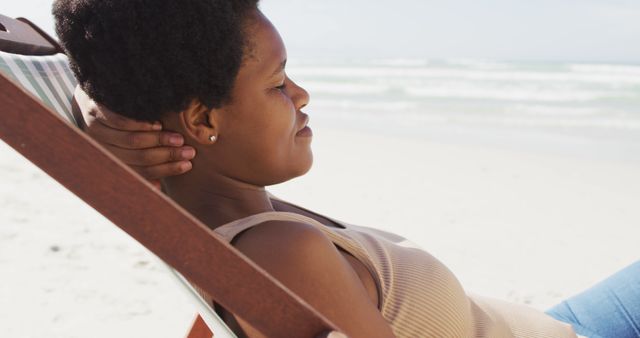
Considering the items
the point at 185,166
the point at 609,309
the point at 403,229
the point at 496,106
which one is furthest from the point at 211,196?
the point at 496,106

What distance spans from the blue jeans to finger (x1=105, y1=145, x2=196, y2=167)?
127 centimetres

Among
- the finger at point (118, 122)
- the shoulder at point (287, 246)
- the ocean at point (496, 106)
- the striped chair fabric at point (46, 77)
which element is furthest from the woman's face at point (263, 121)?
the ocean at point (496, 106)

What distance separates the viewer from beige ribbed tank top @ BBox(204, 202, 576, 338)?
1.42 metres

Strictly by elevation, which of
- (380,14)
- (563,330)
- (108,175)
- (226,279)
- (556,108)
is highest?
(108,175)

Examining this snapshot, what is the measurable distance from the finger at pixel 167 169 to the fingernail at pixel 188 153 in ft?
0.04

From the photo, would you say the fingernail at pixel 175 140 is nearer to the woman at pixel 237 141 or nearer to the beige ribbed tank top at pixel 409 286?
the woman at pixel 237 141

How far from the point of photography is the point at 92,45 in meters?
1.32

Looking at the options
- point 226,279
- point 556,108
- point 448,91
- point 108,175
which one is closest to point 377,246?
point 226,279

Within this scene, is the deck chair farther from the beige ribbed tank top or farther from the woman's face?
the woman's face

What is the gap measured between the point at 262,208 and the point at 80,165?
690 mm

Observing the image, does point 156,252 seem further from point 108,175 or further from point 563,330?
point 563,330

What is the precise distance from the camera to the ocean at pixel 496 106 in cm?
965

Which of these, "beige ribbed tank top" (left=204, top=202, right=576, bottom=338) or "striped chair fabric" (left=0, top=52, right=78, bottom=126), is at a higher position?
"striped chair fabric" (left=0, top=52, right=78, bottom=126)

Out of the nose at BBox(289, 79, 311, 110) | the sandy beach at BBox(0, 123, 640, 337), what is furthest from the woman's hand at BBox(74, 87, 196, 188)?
the sandy beach at BBox(0, 123, 640, 337)
